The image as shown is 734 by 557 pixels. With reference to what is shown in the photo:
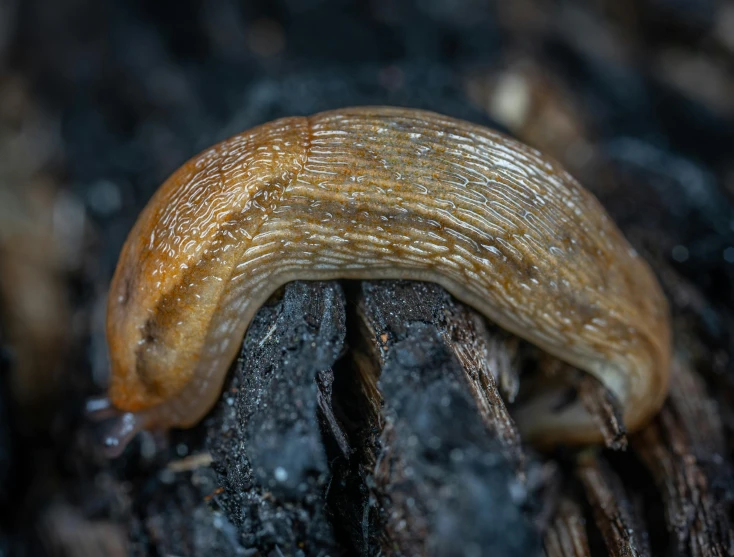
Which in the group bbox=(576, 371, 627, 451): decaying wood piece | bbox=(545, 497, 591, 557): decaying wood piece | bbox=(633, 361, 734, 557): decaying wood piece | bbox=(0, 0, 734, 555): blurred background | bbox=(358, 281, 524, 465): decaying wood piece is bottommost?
bbox=(545, 497, 591, 557): decaying wood piece

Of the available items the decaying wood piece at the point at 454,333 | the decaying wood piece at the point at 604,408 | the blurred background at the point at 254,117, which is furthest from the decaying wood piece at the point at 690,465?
the decaying wood piece at the point at 454,333

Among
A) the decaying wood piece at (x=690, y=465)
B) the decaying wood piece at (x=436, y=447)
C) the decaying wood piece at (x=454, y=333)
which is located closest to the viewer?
the decaying wood piece at (x=436, y=447)

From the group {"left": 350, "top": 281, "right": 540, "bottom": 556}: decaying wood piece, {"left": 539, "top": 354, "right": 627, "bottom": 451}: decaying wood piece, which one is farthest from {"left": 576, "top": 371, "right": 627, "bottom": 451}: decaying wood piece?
{"left": 350, "top": 281, "right": 540, "bottom": 556}: decaying wood piece

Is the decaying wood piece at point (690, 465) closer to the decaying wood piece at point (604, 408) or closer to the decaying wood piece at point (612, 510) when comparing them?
the decaying wood piece at point (612, 510)

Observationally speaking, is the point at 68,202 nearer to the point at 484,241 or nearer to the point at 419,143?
the point at 419,143

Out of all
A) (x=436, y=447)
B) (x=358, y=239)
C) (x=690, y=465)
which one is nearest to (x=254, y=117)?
(x=358, y=239)

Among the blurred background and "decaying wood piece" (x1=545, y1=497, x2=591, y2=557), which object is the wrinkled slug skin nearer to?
"decaying wood piece" (x1=545, y1=497, x2=591, y2=557)
